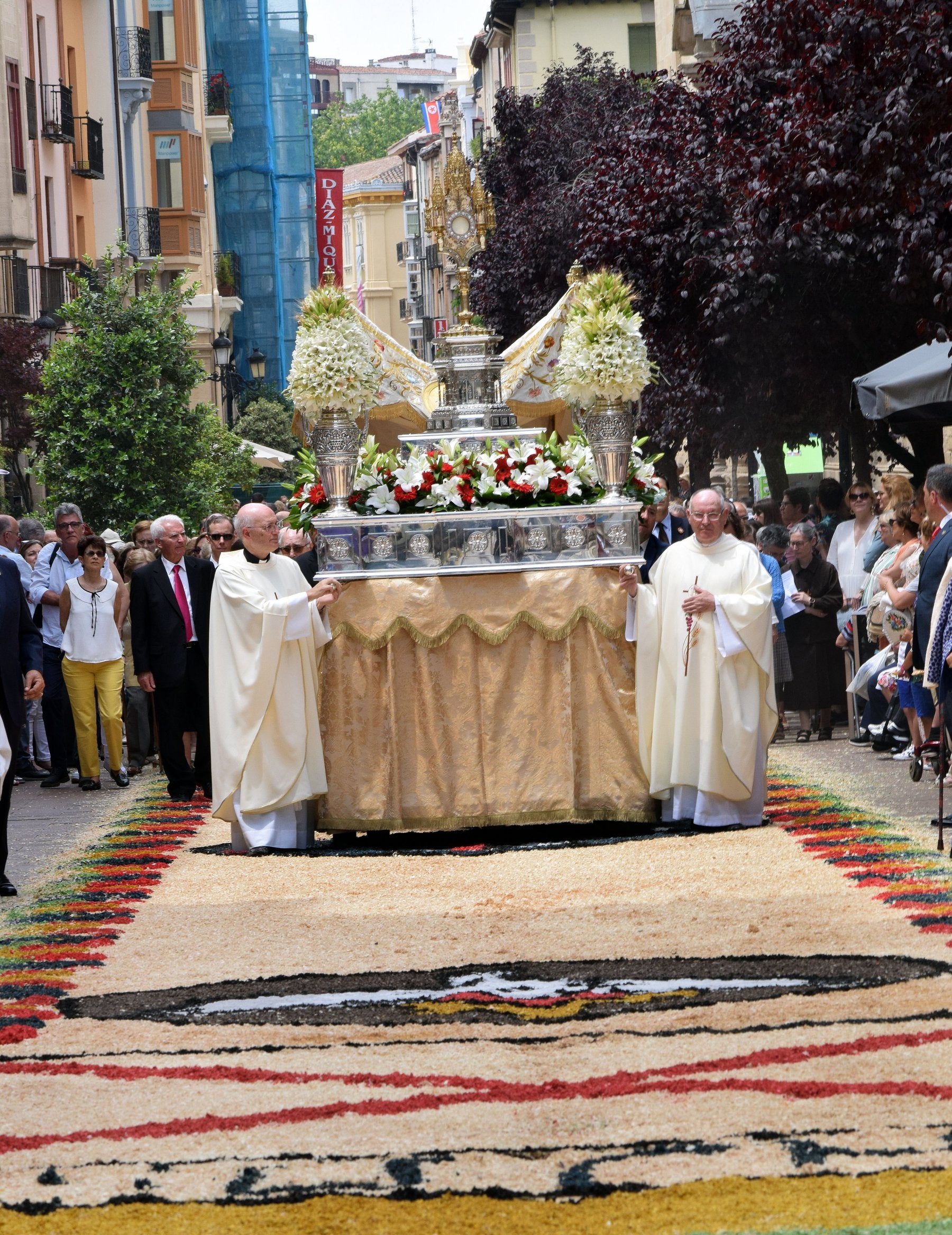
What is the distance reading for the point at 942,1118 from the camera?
5.42 metres

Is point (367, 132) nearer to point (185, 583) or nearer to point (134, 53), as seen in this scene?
point (134, 53)

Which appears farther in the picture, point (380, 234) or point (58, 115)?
point (380, 234)

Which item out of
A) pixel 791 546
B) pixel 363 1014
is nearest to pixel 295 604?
pixel 363 1014

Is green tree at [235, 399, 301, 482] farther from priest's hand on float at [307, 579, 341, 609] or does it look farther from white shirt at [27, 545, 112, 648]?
priest's hand on float at [307, 579, 341, 609]

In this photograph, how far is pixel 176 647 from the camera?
1452 centimetres

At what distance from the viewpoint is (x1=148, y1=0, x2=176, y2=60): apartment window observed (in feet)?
160

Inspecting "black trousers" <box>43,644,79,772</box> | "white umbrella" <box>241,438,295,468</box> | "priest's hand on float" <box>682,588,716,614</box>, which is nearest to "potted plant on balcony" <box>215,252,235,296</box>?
"white umbrella" <box>241,438,295,468</box>

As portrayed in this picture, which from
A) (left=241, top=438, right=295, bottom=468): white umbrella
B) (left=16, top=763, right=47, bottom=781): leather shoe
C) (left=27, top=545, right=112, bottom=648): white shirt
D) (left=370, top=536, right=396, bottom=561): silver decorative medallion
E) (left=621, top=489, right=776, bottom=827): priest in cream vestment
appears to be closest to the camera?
(left=621, top=489, right=776, bottom=827): priest in cream vestment

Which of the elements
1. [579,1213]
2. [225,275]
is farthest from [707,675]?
[225,275]

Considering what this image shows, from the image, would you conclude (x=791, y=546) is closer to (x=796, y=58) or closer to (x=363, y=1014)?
(x=796, y=58)

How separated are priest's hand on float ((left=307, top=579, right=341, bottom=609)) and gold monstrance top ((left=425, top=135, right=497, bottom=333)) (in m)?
2.88

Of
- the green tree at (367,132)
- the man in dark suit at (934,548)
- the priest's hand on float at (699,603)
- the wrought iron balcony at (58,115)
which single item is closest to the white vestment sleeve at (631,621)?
the priest's hand on float at (699,603)

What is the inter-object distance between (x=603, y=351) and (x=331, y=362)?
5.08ft

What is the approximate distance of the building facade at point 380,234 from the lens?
114 m
